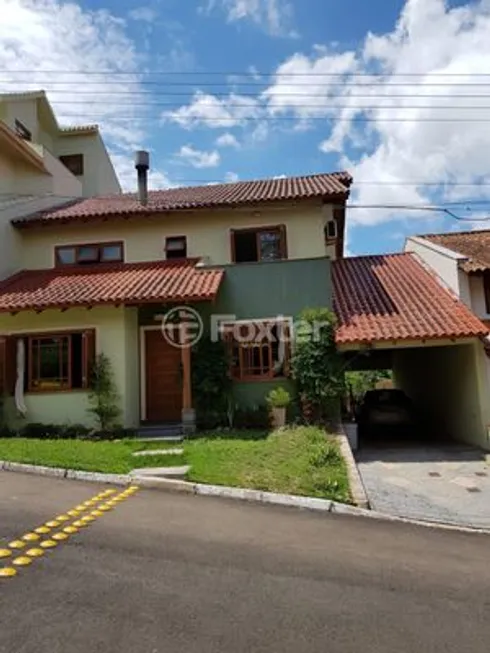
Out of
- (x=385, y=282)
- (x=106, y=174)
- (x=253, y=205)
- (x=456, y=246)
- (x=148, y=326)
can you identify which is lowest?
(x=148, y=326)

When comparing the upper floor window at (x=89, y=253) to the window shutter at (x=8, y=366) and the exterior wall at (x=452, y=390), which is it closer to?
the window shutter at (x=8, y=366)

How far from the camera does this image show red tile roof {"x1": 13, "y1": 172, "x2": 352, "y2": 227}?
55.4ft

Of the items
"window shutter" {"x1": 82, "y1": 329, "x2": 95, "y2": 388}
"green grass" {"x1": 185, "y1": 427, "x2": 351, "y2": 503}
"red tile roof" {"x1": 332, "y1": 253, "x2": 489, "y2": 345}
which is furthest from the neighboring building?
"green grass" {"x1": 185, "y1": 427, "x2": 351, "y2": 503}

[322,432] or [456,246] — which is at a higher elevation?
[456,246]

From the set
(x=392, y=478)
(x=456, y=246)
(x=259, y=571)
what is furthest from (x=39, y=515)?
(x=456, y=246)

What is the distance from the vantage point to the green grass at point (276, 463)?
883cm

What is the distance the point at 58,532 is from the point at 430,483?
647 centimetres

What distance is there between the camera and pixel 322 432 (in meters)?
12.6

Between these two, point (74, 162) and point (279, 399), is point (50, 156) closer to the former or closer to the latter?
point (74, 162)

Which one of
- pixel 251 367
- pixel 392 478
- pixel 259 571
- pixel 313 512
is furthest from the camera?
pixel 251 367

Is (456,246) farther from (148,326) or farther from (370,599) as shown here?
(370,599)

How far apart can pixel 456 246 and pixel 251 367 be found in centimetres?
807

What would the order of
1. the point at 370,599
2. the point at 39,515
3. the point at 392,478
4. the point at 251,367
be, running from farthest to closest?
the point at 251,367 < the point at 392,478 < the point at 39,515 < the point at 370,599

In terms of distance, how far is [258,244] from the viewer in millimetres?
17219
